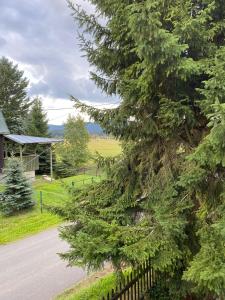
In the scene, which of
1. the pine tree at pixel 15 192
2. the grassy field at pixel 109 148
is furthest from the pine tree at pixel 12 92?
the pine tree at pixel 15 192

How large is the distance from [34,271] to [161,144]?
5.82 meters

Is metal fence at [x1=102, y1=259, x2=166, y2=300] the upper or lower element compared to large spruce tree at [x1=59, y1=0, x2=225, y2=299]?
lower

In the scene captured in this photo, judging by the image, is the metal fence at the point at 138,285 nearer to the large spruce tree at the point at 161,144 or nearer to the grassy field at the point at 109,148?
the large spruce tree at the point at 161,144

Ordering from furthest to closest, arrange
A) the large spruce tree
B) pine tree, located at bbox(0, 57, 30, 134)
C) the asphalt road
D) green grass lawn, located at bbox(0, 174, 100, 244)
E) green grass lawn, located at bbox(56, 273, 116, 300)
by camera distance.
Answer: pine tree, located at bbox(0, 57, 30, 134)
green grass lawn, located at bbox(0, 174, 100, 244)
the asphalt road
green grass lawn, located at bbox(56, 273, 116, 300)
the large spruce tree

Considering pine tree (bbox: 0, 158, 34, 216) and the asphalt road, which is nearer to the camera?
the asphalt road

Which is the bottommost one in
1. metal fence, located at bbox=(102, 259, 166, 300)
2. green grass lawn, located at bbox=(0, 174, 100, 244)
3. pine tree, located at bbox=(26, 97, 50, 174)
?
green grass lawn, located at bbox=(0, 174, 100, 244)

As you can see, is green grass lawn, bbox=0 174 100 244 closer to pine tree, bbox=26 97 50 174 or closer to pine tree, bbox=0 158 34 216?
pine tree, bbox=0 158 34 216

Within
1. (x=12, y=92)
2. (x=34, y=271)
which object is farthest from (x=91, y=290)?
(x=12, y=92)

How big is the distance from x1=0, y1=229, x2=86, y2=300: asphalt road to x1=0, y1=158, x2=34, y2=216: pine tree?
350cm

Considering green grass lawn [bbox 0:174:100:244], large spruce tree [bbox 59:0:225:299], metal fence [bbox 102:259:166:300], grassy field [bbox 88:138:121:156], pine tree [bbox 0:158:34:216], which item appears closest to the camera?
large spruce tree [bbox 59:0:225:299]

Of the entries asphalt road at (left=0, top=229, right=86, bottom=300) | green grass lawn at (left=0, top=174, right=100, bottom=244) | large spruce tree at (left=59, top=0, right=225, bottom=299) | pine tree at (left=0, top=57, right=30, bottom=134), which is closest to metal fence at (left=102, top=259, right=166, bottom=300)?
large spruce tree at (left=59, top=0, right=225, bottom=299)

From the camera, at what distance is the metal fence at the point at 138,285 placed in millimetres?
6055

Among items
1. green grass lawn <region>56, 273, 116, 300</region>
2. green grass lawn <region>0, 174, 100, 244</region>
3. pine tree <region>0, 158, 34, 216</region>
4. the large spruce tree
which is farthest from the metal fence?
pine tree <region>0, 158, 34, 216</region>

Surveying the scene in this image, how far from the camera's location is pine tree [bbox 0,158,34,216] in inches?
619
